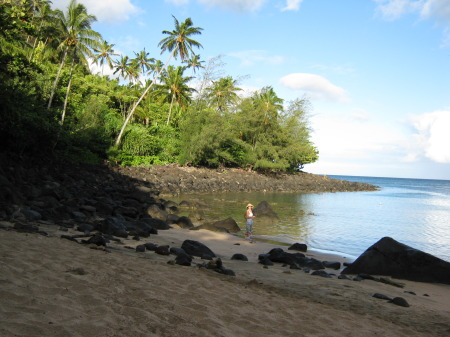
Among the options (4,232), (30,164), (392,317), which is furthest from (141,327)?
(30,164)

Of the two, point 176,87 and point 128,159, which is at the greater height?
point 176,87

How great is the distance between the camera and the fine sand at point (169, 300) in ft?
12.3

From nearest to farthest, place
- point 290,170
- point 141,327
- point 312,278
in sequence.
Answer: point 141,327 → point 312,278 → point 290,170

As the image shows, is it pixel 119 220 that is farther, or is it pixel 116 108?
pixel 116 108

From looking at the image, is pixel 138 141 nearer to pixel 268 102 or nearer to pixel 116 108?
pixel 116 108

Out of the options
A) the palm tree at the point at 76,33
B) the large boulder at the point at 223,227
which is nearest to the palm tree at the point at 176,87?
the palm tree at the point at 76,33

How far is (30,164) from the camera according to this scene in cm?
2044

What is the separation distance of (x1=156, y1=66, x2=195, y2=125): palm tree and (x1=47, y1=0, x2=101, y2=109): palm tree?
1760 cm

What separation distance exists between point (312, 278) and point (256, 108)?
42.9m

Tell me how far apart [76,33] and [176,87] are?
65.0 ft

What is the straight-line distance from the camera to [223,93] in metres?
51.7

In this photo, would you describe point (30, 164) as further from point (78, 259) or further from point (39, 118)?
point (78, 259)

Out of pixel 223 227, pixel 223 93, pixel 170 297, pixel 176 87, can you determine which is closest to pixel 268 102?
pixel 223 93

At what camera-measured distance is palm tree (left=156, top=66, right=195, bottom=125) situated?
46094mm
